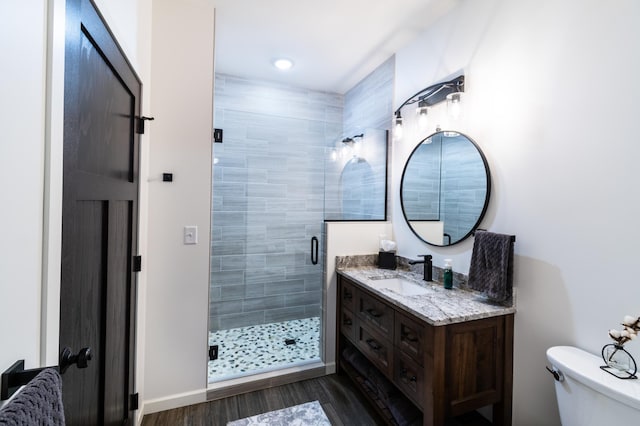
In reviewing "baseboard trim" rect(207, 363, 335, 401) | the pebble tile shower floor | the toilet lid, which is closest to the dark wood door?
"baseboard trim" rect(207, 363, 335, 401)

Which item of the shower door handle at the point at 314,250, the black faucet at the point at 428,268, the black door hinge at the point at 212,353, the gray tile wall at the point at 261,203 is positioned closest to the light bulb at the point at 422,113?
the black faucet at the point at 428,268

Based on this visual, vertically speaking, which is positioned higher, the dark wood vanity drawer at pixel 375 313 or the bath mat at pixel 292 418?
the dark wood vanity drawer at pixel 375 313

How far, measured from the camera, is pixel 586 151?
1289mm

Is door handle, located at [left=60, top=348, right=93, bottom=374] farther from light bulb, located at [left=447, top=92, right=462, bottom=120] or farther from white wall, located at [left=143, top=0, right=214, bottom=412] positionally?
light bulb, located at [left=447, top=92, right=462, bottom=120]

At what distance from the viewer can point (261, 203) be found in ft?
9.98

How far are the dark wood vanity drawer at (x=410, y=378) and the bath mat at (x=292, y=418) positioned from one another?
0.57m

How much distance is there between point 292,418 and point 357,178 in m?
2.10

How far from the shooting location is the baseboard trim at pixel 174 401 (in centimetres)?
186

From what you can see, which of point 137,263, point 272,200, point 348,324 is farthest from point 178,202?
point 348,324

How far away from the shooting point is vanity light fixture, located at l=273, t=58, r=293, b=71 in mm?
2711

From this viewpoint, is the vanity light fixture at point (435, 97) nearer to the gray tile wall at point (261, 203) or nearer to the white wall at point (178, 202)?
the gray tile wall at point (261, 203)

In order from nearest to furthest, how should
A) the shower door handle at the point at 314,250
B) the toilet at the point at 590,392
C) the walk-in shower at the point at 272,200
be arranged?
the toilet at the point at 590,392, the shower door handle at the point at 314,250, the walk-in shower at the point at 272,200

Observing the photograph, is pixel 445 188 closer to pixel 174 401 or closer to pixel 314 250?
pixel 314 250

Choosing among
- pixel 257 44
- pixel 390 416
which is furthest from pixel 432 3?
pixel 390 416
